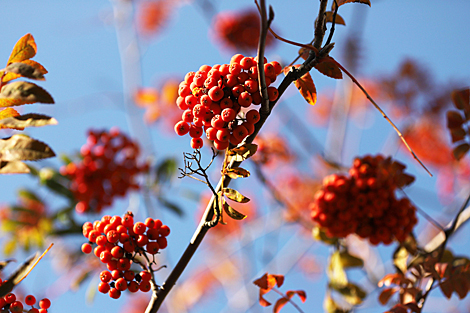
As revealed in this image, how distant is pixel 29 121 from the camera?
115 centimetres

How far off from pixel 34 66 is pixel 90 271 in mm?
2945

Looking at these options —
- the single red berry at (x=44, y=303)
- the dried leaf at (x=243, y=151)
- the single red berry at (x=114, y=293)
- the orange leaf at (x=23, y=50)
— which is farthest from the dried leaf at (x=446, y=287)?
the orange leaf at (x=23, y=50)

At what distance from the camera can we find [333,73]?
56.9 inches

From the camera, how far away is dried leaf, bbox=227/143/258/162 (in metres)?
1.30

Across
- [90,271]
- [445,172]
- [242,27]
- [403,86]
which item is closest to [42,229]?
[90,271]

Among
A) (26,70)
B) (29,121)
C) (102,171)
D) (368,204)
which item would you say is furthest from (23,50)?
(102,171)

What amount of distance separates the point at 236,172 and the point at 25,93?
2.46 feet

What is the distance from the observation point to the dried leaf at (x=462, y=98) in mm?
2276

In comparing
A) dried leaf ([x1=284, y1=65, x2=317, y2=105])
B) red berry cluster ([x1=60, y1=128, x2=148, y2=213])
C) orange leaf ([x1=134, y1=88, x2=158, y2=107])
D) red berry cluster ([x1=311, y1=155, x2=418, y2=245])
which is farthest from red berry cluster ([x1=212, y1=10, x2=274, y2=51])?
dried leaf ([x1=284, y1=65, x2=317, y2=105])

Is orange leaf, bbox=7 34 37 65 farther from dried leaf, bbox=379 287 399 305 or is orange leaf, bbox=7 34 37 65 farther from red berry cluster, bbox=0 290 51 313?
dried leaf, bbox=379 287 399 305

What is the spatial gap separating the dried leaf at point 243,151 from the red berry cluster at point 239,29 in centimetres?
490

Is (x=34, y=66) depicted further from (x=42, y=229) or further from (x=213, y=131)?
(x=42, y=229)

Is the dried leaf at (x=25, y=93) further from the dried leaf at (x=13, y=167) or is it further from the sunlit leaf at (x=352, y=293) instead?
the sunlit leaf at (x=352, y=293)

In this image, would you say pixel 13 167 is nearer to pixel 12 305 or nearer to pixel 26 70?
pixel 26 70
